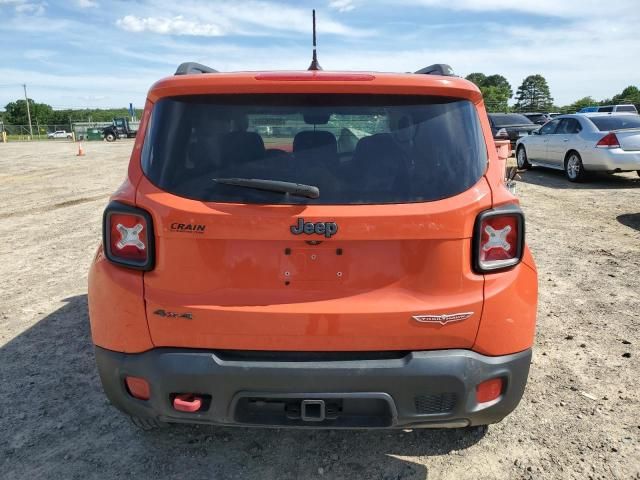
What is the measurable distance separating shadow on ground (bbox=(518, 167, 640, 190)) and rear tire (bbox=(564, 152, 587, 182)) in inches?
5.6

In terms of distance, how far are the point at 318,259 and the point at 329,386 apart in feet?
1.73

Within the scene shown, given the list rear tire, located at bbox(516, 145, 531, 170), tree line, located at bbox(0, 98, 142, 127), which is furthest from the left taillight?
tree line, located at bbox(0, 98, 142, 127)

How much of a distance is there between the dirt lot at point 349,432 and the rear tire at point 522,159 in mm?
10194

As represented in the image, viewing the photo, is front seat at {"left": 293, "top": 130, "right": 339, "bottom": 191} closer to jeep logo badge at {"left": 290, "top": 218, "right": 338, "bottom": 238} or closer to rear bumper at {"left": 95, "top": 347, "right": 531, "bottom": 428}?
jeep logo badge at {"left": 290, "top": 218, "right": 338, "bottom": 238}

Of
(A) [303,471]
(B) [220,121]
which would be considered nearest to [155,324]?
(B) [220,121]

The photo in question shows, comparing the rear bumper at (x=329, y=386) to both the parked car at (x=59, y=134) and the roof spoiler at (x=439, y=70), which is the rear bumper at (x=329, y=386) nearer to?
the roof spoiler at (x=439, y=70)

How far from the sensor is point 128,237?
232 centimetres

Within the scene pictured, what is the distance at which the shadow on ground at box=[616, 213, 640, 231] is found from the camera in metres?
8.08

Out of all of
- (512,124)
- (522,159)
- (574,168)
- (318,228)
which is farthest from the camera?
(512,124)

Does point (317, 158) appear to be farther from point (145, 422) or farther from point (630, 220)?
point (630, 220)

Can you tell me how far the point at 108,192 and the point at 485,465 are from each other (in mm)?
12109

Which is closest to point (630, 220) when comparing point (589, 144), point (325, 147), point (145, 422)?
point (589, 144)

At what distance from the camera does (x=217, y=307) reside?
2221 mm

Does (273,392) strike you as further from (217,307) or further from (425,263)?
(425,263)
